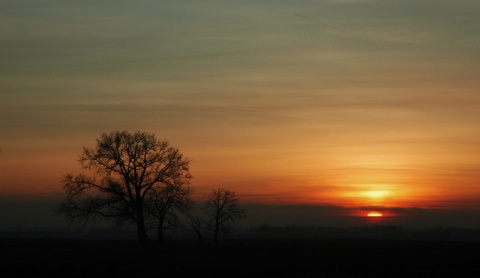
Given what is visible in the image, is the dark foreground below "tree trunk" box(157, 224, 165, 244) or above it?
below

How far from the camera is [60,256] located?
43.1 meters

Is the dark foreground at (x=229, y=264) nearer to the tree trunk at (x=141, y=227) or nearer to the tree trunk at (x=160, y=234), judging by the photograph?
the tree trunk at (x=160, y=234)

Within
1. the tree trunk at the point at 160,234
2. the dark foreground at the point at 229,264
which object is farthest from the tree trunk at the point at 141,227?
the dark foreground at the point at 229,264

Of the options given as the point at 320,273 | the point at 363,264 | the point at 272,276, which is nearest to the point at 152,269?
the point at 272,276

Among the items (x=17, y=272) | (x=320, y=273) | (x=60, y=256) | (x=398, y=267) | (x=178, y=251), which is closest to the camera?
(x=17, y=272)

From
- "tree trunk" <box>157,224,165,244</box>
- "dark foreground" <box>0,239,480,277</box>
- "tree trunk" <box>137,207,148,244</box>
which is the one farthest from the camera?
"tree trunk" <box>137,207,148,244</box>

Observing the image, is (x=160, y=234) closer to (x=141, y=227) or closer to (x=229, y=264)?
(x=141, y=227)

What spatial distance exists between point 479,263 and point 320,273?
1335cm

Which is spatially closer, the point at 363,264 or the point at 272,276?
the point at 272,276

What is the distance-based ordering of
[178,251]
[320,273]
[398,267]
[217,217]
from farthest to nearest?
1. [217,217]
2. [178,251]
3. [398,267]
4. [320,273]

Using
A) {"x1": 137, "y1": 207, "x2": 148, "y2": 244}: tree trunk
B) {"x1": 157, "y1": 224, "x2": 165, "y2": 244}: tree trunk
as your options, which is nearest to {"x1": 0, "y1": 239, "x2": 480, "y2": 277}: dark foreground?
{"x1": 157, "y1": 224, "x2": 165, "y2": 244}: tree trunk

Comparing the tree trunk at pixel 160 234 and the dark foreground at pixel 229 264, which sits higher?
the tree trunk at pixel 160 234

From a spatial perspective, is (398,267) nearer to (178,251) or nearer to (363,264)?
(363,264)

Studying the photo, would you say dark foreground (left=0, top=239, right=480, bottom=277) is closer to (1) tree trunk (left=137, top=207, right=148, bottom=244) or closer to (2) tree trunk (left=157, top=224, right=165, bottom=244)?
(2) tree trunk (left=157, top=224, right=165, bottom=244)
